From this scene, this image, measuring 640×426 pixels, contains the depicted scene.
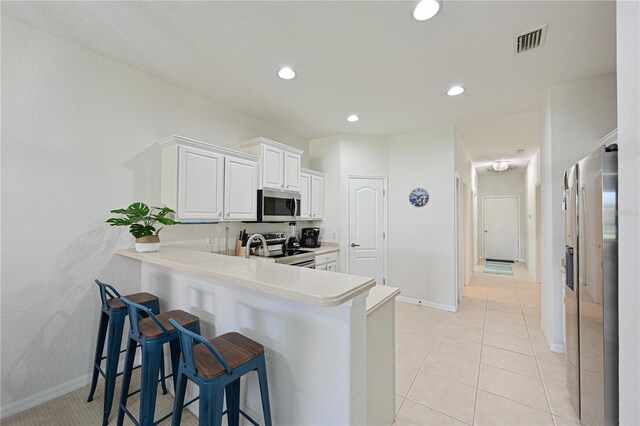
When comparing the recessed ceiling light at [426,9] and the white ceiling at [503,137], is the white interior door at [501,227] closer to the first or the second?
the white ceiling at [503,137]

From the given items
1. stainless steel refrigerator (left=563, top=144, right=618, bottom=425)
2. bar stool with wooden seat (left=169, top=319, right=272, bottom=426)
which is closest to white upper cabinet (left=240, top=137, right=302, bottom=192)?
bar stool with wooden seat (left=169, top=319, right=272, bottom=426)

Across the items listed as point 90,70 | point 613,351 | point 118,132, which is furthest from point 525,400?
point 90,70

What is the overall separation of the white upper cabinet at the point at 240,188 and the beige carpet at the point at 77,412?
1.66 m

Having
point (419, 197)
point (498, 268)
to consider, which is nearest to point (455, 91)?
point (419, 197)

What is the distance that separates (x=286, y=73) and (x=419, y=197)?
2.71m

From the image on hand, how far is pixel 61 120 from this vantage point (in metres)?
2.02

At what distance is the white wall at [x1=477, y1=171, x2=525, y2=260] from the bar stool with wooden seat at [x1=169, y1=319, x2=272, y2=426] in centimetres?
868

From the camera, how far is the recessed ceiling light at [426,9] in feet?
5.41

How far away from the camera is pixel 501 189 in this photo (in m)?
7.89

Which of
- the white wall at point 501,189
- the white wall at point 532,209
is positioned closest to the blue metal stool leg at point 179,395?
the white wall at point 532,209

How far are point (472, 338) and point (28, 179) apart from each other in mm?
4283

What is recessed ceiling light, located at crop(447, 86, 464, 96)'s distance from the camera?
277 centimetres

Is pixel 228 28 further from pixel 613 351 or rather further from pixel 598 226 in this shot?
pixel 613 351

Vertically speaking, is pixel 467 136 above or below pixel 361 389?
above
